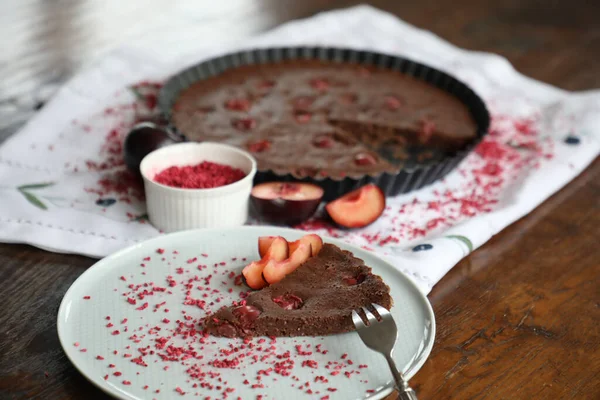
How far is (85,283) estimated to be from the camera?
1798mm

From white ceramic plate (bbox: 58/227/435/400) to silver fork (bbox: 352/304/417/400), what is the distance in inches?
1.7

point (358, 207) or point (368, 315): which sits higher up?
point (368, 315)

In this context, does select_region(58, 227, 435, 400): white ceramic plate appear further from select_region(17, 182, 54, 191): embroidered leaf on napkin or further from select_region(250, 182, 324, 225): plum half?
select_region(17, 182, 54, 191): embroidered leaf on napkin

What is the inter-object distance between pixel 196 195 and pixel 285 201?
0.27m

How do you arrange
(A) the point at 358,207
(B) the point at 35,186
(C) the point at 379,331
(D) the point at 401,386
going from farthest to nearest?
(B) the point at 35,186, (A) the point at 358,207, (C) the point at 379,331, (D) the point at 401,386

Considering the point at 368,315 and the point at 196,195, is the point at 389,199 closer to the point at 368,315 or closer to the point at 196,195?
the point at 196,195

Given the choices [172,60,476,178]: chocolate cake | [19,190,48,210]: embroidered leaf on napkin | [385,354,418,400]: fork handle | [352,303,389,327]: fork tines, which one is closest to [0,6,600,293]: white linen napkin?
[19,190,48,210]: embroidered leaf on napkin

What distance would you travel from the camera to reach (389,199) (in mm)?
2482

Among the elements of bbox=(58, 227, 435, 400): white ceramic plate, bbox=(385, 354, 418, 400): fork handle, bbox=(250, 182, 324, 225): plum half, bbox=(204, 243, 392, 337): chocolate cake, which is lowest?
bbox=(250, 182, 324, 225): plum half

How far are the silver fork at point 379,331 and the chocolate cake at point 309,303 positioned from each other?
39 millimetres

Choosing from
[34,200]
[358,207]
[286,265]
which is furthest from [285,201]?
[34,200]

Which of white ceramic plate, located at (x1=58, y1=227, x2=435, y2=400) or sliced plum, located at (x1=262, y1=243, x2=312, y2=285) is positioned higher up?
sliced plum, located at (x1=262, y1=243, x2=312, y2=285)

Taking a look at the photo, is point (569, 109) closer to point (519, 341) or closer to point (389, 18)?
point (389, 18)

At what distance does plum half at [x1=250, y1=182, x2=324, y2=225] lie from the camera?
2.20 metres
